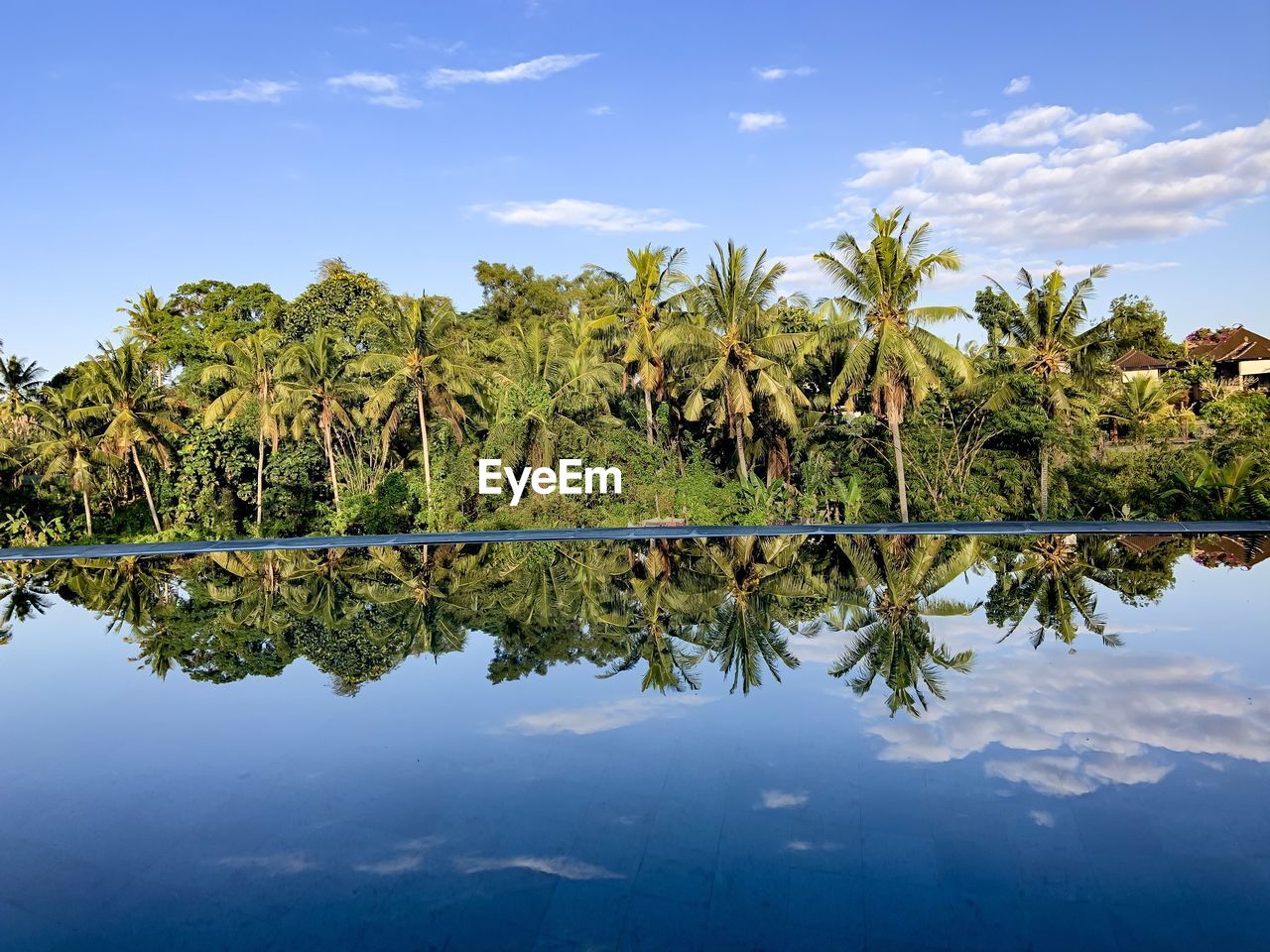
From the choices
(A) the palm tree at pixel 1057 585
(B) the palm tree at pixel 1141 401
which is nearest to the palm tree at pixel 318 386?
(A) the palm tree at pixel 1057 585

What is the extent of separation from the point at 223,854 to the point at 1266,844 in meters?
4.02

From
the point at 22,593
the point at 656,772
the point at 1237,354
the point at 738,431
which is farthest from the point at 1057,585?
the point at 1237,354

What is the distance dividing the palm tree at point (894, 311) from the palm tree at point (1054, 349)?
5.64 feet

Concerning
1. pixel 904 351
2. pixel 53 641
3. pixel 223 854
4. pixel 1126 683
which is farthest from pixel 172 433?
pixel 1126 683

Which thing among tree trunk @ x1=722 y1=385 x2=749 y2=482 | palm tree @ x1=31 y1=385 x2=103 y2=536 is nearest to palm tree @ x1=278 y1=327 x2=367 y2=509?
palm tree @ x1=31 y1=385 x2=103 y2=536

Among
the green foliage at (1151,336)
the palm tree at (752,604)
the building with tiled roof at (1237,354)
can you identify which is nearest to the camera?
the palm tree at (752,604)

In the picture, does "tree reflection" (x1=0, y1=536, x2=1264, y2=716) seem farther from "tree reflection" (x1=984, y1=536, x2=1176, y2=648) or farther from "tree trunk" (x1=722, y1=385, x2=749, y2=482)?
"tree trunk" (x1=722, y1=385, x2=749, y2=482)

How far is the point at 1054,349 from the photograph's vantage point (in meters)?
16.9

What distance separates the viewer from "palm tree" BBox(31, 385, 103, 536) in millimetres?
19297

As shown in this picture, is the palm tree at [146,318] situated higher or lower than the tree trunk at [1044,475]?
higher

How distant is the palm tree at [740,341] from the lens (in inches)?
666

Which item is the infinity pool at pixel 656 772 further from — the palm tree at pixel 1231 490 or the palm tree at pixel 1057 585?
the palm tree at pixel 1231 490

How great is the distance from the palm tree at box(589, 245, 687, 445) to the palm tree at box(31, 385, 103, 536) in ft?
40.2

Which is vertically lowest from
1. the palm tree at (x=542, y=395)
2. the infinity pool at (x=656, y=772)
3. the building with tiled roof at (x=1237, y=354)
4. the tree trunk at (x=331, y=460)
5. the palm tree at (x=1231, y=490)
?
the infinity pool at (x=656, y=772)
